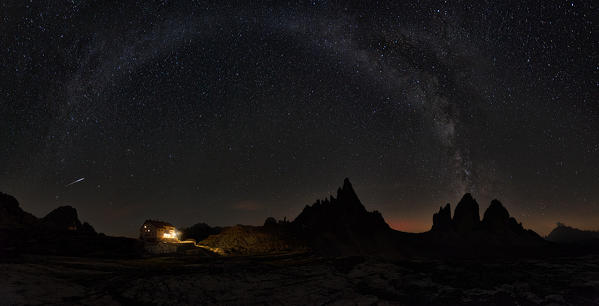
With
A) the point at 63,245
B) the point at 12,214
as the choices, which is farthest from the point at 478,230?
the point at 12,214

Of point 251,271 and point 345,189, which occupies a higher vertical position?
point 345,189

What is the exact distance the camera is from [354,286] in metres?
8.48

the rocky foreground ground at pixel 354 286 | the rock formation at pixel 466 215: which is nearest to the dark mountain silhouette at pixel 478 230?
the rock formation at pixel 466 215

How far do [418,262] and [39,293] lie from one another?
11.2m

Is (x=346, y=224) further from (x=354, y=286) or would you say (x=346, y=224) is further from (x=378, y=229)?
(x=354, y=286)

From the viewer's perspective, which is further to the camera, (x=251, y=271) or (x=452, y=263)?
(x=251, y=271)

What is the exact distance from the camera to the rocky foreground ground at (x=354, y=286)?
21.3ft

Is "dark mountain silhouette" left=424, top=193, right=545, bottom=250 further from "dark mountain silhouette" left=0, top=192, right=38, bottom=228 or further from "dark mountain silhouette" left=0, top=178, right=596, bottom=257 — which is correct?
"dark mountain silhouette" left=0, top=192, right=38, bottom=228

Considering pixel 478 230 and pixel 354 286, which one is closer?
pixel 354 286

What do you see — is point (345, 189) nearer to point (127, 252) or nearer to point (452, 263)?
point (127, 252)

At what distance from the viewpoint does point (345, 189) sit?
463ft

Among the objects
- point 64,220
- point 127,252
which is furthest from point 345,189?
point 127,252

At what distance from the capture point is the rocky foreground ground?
6.48 metres

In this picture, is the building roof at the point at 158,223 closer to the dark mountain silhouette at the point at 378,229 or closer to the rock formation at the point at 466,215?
the dark mountain silhouette at the point at 378,229
